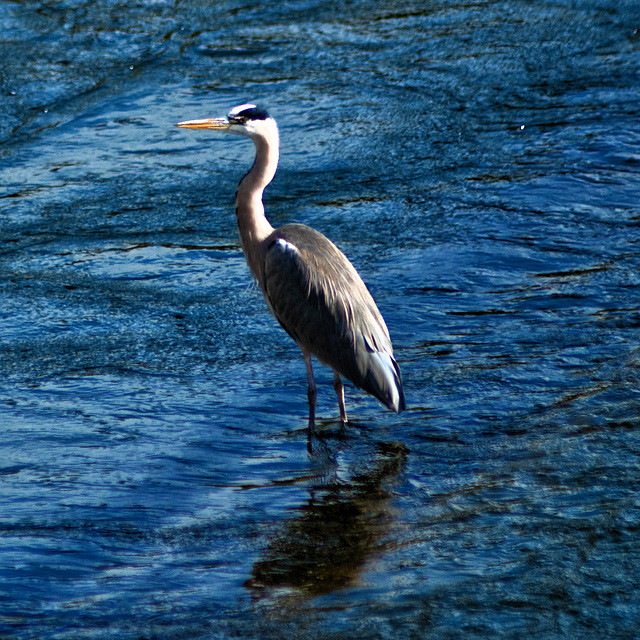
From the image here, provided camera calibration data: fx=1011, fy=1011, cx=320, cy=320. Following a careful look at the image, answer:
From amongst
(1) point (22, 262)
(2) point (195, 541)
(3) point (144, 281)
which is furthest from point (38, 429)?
(1) point (22, 262)

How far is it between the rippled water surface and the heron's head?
1336mm

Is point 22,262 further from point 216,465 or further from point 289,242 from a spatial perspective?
point 216,465

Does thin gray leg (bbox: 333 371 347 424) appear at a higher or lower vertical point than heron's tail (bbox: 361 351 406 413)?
lower

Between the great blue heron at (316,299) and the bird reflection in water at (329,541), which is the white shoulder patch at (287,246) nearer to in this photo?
the great blue heron at (316,299)

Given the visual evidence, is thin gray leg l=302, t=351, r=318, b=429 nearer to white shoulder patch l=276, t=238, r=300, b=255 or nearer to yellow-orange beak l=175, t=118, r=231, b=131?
white shoulder patch l=276, t=238, r=300, b=255

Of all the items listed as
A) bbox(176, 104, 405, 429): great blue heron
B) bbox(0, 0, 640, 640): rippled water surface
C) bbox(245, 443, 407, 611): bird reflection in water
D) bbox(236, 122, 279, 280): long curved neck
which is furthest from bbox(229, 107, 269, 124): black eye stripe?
bbox(245, 443, 407, 611): bird reflection in water

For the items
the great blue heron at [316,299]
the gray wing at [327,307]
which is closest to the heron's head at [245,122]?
the great blue heron at [316,299]

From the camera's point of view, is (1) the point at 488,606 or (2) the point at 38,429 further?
(2) the point at 38,429

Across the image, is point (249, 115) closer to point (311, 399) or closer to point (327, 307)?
point (327, 307)

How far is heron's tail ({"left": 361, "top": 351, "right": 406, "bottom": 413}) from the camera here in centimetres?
505

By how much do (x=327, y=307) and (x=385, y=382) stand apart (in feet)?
1.78

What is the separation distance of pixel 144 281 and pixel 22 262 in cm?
102

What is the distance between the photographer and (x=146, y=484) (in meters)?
4.62

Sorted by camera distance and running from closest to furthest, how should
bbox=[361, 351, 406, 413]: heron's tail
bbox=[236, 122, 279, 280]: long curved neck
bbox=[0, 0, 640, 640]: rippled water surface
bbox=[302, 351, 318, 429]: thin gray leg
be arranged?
bbox=[0, 0, 640, 640]: rippled water surface
bbox=[361, 351, 406, 413]: heron's tail
bbox=[302, 351, 318, 429]: thin gray leg
bbox=[236, 122, 279, 280]: long curved neck
